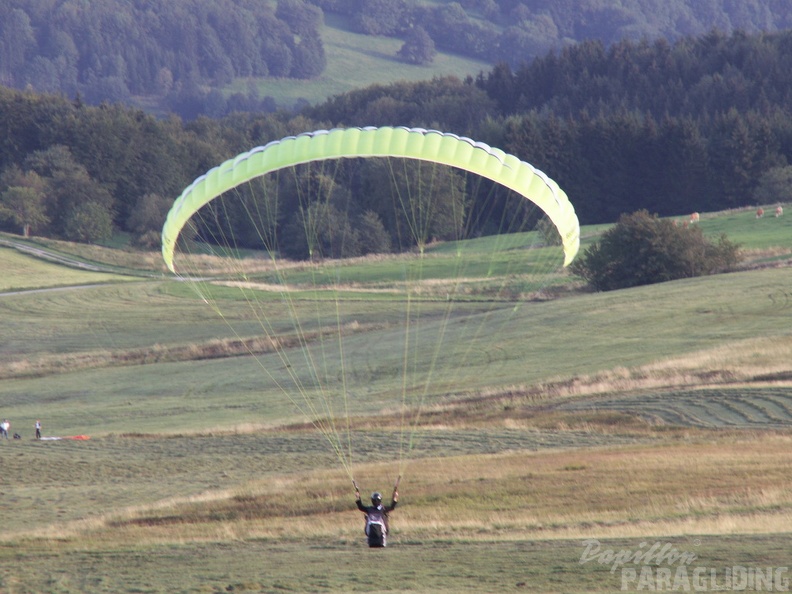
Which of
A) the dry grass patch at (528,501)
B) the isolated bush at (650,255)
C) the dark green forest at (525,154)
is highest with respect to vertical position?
the dark green forest at (525,154)

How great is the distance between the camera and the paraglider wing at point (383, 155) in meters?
17.9

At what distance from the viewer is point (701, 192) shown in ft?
291

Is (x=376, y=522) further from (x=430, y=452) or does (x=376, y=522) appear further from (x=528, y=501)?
(x=430, y=452)

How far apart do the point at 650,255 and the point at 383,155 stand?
33.3 meters

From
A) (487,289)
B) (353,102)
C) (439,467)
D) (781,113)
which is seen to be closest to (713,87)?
(781,113)

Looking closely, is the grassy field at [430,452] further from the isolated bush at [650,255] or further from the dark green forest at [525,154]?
the dark green forest at [525,154]

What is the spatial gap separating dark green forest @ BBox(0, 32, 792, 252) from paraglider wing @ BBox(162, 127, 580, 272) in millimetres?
54932

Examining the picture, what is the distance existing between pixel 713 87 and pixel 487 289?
236 ft

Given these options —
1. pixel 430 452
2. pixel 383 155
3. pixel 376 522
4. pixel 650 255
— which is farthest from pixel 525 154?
pixel 376 522

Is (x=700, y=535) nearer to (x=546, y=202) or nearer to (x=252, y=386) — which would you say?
(x=546, y=202)

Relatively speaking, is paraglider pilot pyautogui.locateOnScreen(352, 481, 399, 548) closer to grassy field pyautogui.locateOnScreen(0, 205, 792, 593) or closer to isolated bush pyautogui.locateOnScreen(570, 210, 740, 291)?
grassy field pyautogui.locateOnScreen(0, 205, 792, 593)

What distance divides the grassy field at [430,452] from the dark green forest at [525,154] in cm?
3469

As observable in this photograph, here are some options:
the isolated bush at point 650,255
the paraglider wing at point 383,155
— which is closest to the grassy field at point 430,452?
the isolated bush at point 650,255

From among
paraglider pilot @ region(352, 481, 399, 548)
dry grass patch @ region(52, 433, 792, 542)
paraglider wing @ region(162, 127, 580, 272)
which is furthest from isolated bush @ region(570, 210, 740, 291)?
paraglider pilot @ region(352, 481, 399, 548)
